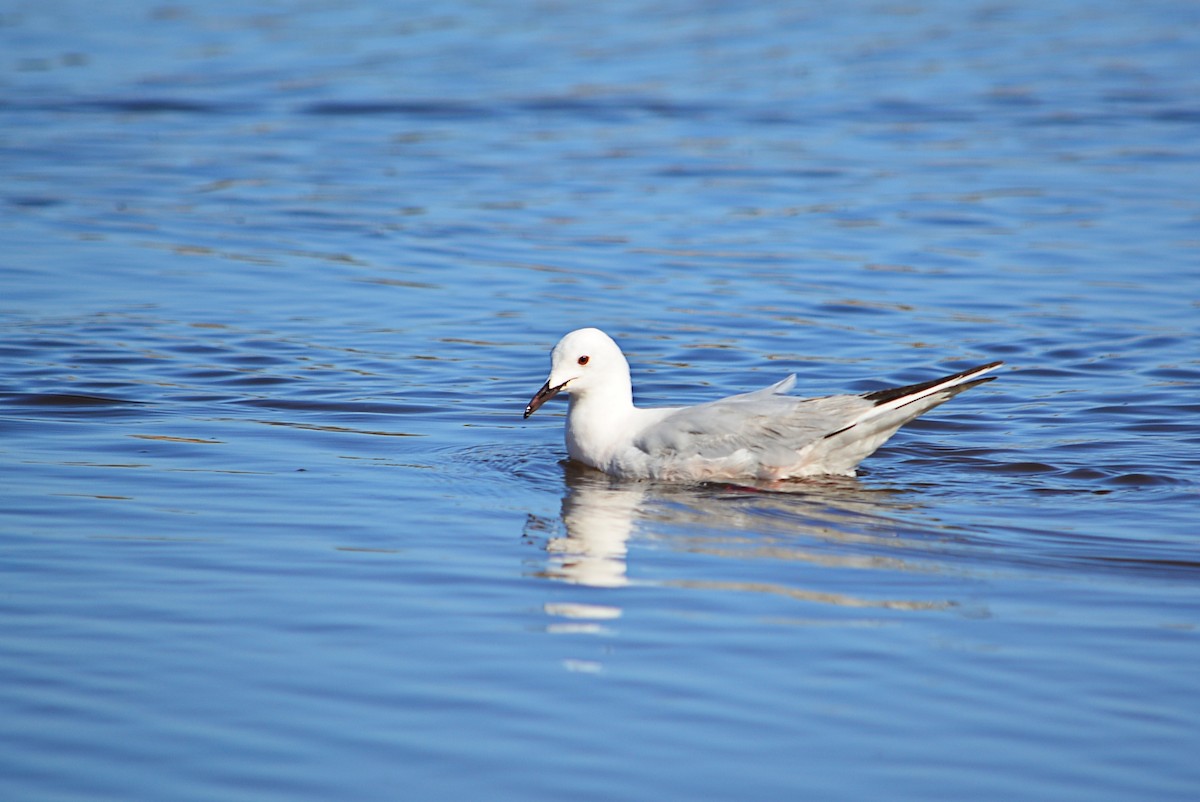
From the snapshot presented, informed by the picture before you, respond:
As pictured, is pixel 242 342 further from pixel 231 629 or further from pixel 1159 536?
pixel 1159 536

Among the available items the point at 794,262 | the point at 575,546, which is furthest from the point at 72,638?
the point at 794,262

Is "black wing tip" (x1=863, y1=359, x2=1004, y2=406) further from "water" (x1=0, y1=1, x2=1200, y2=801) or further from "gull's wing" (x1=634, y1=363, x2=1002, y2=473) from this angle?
"water" (x1=0, y1=1, x2=1200, y2=801)

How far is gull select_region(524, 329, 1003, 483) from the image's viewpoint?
8.56 m

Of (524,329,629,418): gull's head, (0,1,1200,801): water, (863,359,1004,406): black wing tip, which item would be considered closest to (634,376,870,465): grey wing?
(863,359,1004,406): black wing tip

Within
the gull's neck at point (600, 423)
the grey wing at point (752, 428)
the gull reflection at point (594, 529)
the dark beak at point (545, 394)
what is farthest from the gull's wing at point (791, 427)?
the dark beak at point (545, 394)

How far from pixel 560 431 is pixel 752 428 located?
65.3 inches

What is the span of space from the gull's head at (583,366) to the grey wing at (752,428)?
44 centimetres

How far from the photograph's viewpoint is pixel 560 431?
991 cm

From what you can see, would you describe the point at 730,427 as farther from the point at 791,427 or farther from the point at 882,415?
the point at 882,415

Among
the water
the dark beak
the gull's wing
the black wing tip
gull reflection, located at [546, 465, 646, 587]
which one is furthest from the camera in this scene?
the dark beak

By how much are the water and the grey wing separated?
0.29 meters

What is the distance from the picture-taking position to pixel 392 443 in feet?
30.0

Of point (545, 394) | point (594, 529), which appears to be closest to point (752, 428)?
point (545, 394)

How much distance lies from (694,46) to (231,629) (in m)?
19.7
